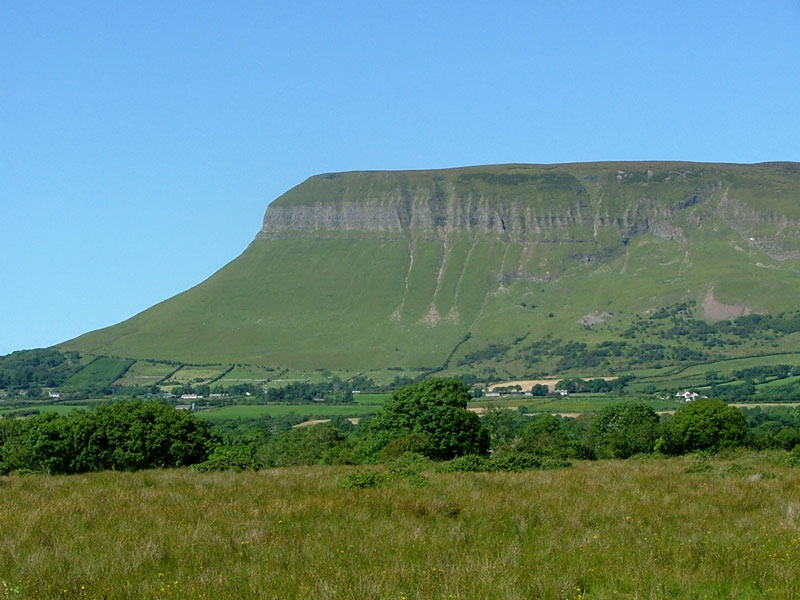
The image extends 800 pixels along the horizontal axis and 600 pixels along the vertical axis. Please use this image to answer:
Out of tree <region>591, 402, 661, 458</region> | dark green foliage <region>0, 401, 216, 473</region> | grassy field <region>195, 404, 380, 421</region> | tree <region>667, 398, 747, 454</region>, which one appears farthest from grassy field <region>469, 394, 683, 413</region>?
dark green foliage <region>0, 401, 216, 473</region>

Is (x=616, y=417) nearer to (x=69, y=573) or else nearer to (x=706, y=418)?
(x=706, y=418)

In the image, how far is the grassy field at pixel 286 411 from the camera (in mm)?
166438

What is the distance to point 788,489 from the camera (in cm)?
1847

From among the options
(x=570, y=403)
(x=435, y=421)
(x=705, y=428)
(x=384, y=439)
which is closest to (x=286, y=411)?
(x=570, y=403)

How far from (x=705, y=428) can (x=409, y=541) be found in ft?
163

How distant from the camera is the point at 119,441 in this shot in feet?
141

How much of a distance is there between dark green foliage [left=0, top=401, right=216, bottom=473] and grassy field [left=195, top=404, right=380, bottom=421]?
4531 inches

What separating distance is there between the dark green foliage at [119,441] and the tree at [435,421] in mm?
10042

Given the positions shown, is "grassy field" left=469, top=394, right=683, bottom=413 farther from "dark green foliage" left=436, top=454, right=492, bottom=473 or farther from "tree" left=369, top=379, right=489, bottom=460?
"dark green foliage" left=436, top=454, right=492, bottom=473

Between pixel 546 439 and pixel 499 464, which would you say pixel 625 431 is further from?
pixel 499 464

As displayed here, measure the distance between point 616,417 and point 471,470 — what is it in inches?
2156

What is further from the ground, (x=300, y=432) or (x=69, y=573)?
(x=69, y=573)

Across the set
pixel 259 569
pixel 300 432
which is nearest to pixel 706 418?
pixel 300 432

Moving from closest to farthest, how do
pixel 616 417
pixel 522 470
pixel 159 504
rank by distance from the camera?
1. pixel 159 504
2. pixel 522 470
3. pixel 616 417
